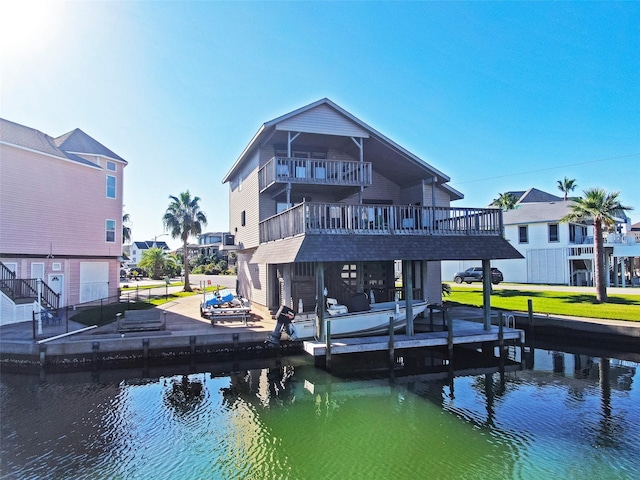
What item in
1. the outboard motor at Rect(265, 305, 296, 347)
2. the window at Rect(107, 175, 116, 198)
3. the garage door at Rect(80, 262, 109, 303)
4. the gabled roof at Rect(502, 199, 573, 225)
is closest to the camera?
the outboard motor at Rect(265, 305, 296, 347)

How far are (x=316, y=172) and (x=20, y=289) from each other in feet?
51.5

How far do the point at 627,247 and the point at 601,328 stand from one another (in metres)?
24.9

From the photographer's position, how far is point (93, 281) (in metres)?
25.4

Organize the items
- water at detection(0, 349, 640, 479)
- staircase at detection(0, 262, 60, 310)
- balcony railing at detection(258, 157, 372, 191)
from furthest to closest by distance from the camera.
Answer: staircase at detection(0, 262, 60, 310) → balcony railing at detection(258, 157, 372, 191) → water at detection(0, 349, 640, 479)

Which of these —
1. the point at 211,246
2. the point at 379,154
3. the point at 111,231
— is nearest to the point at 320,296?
the point at 379,154

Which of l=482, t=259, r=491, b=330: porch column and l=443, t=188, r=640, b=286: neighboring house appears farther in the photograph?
l=443, t=188, r=640, b=286: neighboring house

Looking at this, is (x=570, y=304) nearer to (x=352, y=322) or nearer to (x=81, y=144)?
(x=352, y=322)

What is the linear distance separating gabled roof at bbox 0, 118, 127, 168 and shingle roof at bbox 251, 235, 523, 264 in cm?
1575

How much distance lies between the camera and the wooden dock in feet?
44.4

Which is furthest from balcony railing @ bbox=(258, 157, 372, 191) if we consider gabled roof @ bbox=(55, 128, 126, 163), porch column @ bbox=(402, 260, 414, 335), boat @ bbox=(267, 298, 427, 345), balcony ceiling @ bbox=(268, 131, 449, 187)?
Answer: gabled roof @ bbox=(55, 128, 126, 163)

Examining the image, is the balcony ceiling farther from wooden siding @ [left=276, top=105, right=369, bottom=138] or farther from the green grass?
the green grass

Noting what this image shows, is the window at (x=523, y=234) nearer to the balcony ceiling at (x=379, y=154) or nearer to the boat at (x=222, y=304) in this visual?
the balcony ceiling at (x=379, y=154)

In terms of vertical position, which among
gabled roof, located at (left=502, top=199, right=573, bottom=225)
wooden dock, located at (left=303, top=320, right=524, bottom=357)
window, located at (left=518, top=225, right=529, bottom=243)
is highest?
gabled roof, located at (left=502, top=199, right=573, bottom=225)

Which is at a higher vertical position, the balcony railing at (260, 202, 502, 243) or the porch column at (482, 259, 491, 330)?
the balcony railing at (260, 202, 502, 243)
